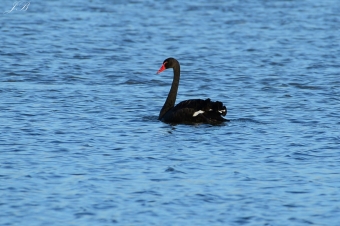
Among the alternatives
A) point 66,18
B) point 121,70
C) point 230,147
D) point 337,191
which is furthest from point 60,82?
point 66,18

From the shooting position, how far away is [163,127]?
1262 cm

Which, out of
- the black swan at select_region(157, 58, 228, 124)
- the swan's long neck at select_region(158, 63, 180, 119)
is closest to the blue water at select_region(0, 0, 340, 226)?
the black swan at select_region(157, 58, 228, 124)

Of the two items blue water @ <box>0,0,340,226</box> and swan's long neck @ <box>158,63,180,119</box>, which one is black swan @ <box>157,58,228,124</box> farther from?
swan's long neck @ <box>158,63,180,119</box>

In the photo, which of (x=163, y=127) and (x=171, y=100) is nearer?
(x=163, y=127)

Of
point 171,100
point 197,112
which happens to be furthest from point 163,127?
point 171,100

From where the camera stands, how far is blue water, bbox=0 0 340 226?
842cm

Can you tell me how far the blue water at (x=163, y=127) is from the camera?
8.42 meters

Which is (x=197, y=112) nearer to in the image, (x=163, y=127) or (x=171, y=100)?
(x=163, y=127)

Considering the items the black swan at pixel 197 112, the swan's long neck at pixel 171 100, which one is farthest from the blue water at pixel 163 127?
the swan's long neck at pixel 171 100

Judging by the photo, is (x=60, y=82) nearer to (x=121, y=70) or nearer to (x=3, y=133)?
(x=121, y=70)

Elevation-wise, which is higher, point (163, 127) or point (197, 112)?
point (197, 112)

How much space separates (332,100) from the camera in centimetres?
1523

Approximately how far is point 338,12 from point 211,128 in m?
19.4

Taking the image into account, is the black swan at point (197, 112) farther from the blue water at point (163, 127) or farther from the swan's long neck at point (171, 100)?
the swan's long neck at point (171, 100)
